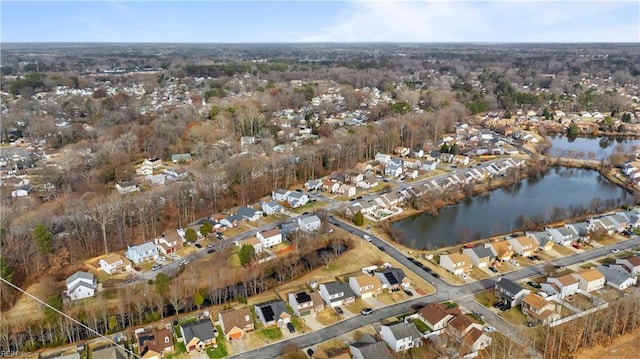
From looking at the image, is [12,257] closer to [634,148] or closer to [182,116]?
[182,116]

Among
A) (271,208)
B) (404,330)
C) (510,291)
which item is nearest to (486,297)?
(510,291)

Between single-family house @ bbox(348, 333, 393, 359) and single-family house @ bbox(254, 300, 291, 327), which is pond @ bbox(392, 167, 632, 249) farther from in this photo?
single-family house @ bbox(348, 333, 393, 359)

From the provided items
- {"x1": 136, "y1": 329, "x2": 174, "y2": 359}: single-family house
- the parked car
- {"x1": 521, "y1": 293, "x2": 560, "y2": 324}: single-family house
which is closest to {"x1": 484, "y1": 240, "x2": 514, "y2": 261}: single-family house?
the parked car

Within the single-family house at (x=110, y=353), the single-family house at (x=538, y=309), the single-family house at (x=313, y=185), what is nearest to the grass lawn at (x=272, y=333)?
the single-family house at (x=110, y=353)

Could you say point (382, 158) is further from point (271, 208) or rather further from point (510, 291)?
point (510, 291)

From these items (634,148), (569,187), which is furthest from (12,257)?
(634,148)

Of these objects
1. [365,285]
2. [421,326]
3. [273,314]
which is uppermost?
[365,285]
